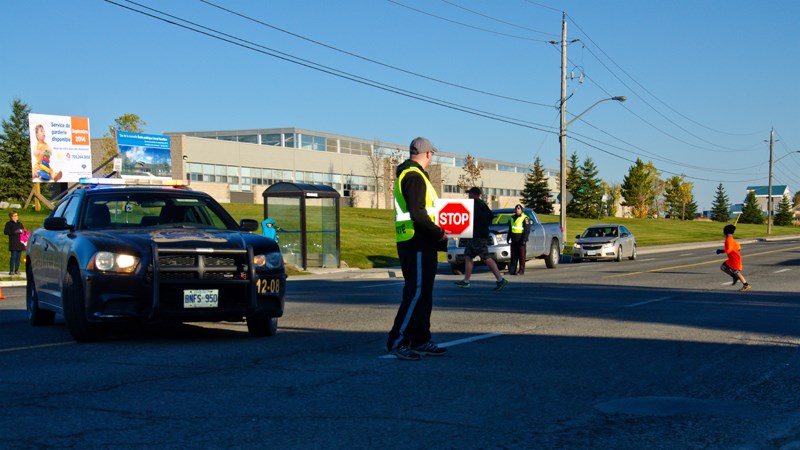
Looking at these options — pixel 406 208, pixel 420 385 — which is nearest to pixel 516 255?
pixel 406 208

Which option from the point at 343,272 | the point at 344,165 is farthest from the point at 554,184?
the point at 343,272

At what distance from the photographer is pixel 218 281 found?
28.1ft

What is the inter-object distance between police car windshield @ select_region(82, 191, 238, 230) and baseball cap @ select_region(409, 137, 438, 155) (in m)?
3.04

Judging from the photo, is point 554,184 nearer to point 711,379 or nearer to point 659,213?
point 659,213

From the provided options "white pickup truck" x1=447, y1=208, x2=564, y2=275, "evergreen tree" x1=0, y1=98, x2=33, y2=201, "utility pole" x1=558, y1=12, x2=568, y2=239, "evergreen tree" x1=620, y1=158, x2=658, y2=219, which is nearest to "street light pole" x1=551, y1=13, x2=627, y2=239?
"utility pole" x1=558, y1=12, x2=568, y2=239

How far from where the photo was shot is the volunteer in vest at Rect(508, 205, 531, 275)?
22719 mm

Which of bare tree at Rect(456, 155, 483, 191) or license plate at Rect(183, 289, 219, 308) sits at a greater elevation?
bare tree at Rect(456, 155, 483, 191)

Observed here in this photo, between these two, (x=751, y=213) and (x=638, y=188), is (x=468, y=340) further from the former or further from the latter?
(x=751, y=213)

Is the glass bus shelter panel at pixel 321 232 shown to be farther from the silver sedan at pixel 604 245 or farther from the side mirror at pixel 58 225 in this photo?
the side mirror at pixel 58 225

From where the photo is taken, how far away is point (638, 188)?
10956 centimetres

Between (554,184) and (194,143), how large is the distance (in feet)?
199

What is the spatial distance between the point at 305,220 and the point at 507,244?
632 centimetres

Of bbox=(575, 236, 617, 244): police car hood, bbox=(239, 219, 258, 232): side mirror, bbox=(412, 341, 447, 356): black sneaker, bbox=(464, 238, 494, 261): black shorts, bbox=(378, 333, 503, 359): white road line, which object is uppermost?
bbox=(239, 219, 258, 232): side mirror

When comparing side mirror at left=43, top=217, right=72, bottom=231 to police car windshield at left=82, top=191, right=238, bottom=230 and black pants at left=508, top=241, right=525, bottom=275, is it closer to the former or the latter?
police car windshield at left=82, top=191, right=238, bottom=230
